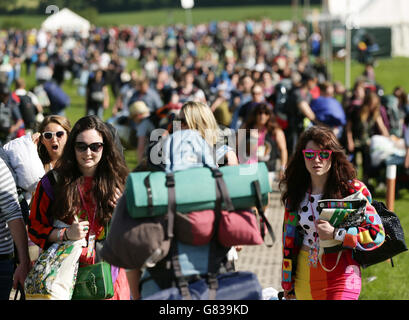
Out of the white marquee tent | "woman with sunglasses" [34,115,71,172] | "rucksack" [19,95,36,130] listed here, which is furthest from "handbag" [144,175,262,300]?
the white marquee tent

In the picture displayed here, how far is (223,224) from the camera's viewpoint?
10.8 feet

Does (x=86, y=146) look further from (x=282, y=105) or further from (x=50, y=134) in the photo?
(x=282, y=105)

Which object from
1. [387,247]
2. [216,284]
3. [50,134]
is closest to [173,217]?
[216,284]

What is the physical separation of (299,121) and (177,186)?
8.70 m

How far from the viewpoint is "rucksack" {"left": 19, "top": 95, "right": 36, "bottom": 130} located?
11172mm

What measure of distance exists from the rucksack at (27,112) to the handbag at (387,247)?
756cm

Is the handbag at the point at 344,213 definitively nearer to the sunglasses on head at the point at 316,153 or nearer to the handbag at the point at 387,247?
the handbag at the point at 387,247

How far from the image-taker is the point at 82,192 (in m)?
4.30

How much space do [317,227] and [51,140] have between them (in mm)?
2189

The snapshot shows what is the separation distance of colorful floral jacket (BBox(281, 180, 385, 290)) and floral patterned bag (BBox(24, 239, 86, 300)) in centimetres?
124

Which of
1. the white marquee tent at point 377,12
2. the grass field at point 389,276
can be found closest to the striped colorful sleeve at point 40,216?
the grass field at point 389,276

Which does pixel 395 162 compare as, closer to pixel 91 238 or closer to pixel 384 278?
pixel 384 278

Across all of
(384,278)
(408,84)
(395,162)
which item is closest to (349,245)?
(384,278)

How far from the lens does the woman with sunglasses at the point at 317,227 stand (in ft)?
14.5
